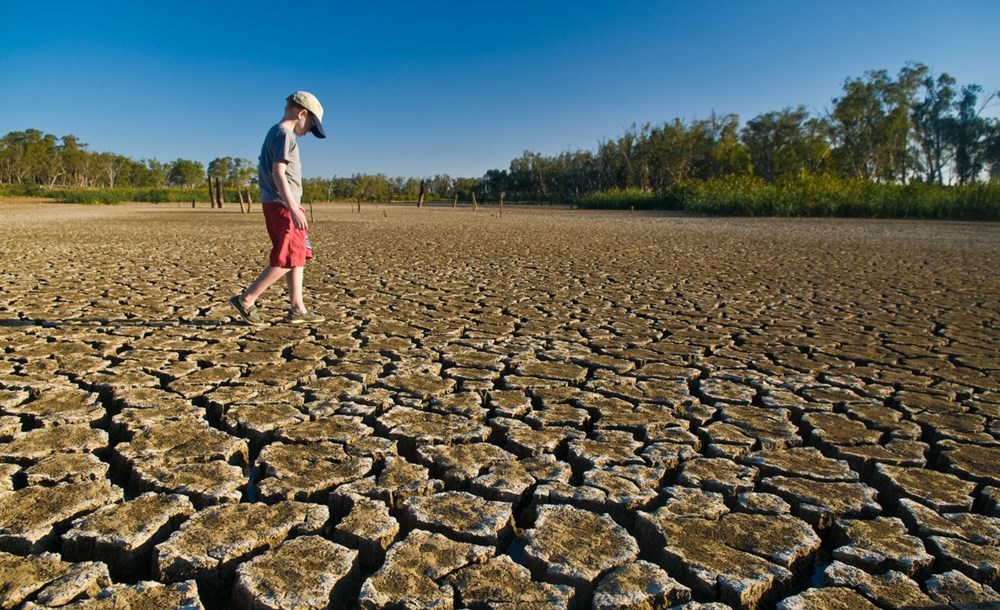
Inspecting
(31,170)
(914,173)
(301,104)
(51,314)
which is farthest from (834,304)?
(31,170)

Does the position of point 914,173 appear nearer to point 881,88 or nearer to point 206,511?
point 881,88

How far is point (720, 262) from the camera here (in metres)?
9.74

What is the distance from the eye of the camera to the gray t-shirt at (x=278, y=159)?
4125 millimetres

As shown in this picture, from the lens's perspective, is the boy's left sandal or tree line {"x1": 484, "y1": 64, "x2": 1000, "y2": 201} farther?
tree line {"x1": 484, "y1": 64, "x2": 1000, "y2": 201}

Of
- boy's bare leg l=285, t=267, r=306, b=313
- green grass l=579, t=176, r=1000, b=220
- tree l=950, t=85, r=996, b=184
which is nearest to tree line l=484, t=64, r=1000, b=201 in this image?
tree l=950, t=85, r=996, b=184

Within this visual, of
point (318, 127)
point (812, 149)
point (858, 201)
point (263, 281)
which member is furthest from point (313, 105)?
point (812, 149)

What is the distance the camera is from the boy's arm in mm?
4121

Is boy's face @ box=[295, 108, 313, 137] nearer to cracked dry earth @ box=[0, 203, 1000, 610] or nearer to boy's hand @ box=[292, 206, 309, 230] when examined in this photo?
boy's hand @ box=[292, 206, 309, 230]

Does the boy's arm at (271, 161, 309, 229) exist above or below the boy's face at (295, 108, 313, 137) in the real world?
below

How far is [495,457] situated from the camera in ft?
7.83

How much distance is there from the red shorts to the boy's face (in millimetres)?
513

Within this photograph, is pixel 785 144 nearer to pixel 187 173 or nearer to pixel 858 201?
pixel 858 201

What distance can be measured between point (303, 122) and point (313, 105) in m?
0.14

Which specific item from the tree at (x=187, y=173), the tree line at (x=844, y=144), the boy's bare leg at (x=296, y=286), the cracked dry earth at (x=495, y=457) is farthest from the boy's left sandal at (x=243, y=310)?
the tree at (x=187, y=173)
